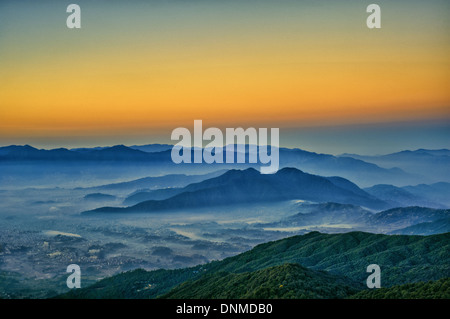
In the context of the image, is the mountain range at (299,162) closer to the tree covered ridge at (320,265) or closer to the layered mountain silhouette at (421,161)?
the layered mountain silhouette at (421,161)

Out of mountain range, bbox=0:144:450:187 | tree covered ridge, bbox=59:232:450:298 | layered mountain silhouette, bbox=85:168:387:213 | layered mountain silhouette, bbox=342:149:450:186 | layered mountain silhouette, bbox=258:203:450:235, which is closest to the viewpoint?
tree covered ridge, bbox=59:232:450:298

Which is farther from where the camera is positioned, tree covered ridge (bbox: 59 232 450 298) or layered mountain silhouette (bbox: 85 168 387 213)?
layered mountain silhouette (bbox: 85 168 387 213)

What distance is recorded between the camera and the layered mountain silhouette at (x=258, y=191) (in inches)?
2995

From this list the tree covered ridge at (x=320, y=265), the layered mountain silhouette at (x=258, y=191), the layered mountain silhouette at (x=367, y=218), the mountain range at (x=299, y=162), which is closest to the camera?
the tree covered ridge at (x=320, y=265)

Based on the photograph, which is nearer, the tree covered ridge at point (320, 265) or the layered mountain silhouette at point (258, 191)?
the tree covered ridge at point (320, 265)

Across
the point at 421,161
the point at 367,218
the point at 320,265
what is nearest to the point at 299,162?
the point at 367,218

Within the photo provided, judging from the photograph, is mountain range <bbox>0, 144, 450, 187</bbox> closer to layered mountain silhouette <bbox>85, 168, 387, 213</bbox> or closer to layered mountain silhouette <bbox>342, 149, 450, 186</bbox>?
layered mountain silhouette <bbox>342, 149, 450, 186</bbox>

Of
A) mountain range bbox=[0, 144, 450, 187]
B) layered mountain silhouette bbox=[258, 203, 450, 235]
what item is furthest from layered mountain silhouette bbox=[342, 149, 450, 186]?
layered mountain silhouette bbox=[258, 203, 450, 235]

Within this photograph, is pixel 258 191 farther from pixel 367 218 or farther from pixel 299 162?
pixel 367 218

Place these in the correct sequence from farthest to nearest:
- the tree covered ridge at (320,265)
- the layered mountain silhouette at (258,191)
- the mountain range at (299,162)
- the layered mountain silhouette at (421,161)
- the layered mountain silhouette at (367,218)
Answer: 1. the layered mountain silhouette at (258,191)
2. the mountain range at (299,162)
3. the layered mountain silhouette at (367,218)
4. the layered mountain silhouette at (421,161)
5. the tree covered ridge at (320,265)

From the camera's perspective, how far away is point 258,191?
3078 inches

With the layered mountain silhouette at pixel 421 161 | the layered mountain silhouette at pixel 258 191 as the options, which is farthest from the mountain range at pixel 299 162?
the layered mountain silhouette at pixel 258 191

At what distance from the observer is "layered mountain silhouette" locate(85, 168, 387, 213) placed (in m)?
76.1
